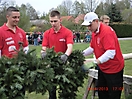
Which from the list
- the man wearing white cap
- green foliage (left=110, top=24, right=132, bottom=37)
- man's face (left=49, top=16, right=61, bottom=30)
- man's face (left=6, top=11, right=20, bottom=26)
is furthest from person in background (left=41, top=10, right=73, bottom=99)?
green foliage (left=110, top=24, right=132, bottom=37)

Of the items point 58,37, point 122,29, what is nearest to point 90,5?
point 122,29

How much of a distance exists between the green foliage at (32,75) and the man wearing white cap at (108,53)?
1.96 feet

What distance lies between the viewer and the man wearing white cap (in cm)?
366

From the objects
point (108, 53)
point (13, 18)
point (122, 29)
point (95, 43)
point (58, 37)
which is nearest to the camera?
point (108, 53)

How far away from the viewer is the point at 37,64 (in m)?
2.97

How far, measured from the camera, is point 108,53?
11.9 ft

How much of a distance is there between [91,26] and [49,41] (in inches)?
34.9

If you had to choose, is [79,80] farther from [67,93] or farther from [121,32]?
[121,32]

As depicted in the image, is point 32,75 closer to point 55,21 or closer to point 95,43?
point 55,21

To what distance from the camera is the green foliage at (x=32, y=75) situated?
2.75 meters

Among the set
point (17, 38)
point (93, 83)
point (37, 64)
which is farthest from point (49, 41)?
point (93, 83)

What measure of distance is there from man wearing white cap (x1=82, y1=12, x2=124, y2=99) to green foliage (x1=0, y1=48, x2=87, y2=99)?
1.96 feet

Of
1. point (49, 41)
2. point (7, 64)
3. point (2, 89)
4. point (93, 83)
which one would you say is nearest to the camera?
point (2, 89)

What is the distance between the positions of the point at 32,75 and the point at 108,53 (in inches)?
53.0
